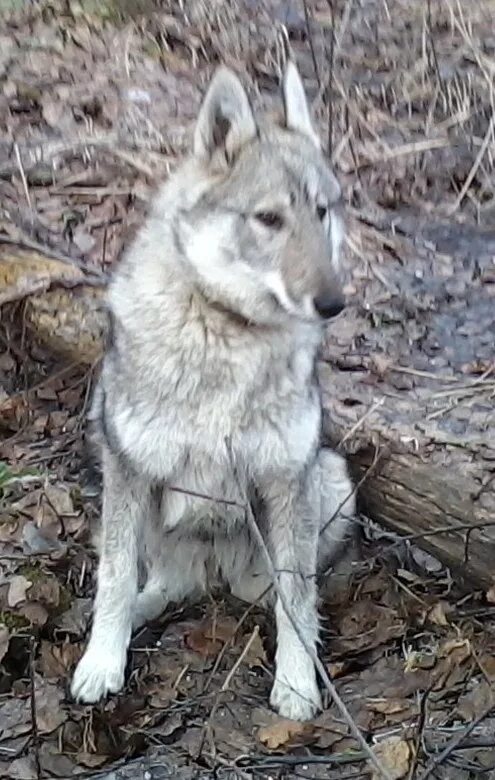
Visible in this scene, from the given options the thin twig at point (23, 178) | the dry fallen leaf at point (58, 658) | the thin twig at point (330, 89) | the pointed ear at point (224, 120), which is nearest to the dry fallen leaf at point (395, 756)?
the dry fallen leaf at point (58, 658)

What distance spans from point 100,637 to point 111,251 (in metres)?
2.48

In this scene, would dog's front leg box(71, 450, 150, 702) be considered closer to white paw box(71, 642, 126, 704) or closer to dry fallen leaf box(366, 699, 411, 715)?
white paw box(71, 642, 126, 704)

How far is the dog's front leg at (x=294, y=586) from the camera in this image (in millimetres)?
4312

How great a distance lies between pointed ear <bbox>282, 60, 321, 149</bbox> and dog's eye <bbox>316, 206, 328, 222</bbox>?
38cm

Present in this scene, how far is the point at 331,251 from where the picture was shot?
4.06 metres

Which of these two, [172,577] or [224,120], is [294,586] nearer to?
[172,577]

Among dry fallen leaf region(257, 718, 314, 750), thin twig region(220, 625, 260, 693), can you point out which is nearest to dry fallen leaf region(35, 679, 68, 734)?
thin twig region(220, 625, 260, 693)

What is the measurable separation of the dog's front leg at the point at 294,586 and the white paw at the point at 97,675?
1.75 ft

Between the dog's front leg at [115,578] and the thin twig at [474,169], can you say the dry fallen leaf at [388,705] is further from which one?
the thin twig at [474,169]

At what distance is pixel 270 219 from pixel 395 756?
1669 millimetres

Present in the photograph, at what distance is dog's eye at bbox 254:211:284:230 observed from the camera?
3.98 metres

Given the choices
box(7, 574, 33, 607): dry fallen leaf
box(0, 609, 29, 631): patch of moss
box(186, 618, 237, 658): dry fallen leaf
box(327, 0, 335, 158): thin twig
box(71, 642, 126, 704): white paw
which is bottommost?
box(186, 618, 237, 658): dry fallen leaf

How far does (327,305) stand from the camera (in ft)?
12.4

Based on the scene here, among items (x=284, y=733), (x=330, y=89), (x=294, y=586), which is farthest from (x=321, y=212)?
(x=330, y=89)
